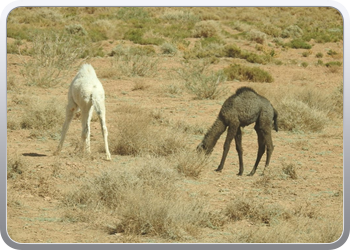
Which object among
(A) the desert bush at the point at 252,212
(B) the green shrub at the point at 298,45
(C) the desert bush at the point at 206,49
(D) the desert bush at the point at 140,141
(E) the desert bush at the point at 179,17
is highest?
(A) the desert bush at the point at 252,212

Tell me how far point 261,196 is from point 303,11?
4035 cm

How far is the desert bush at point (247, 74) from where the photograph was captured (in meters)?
20.1

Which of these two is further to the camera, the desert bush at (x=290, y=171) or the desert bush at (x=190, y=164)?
the desert bush at (x=290, y=171)

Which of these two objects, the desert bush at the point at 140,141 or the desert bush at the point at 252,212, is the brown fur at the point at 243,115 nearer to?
the desert bush at the point at 140,141

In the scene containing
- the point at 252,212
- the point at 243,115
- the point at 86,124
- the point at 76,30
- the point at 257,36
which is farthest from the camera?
the point at 257,36

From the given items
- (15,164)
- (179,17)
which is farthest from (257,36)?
(15,164)

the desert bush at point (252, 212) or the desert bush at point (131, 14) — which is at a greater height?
the desert bush at point (252, 212)

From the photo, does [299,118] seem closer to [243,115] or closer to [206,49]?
[243,115]

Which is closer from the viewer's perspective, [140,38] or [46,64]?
[46,64]

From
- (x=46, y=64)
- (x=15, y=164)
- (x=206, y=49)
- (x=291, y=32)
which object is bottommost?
(x=206, y=49)

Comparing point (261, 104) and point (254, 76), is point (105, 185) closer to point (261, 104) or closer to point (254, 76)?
point (261, 104)

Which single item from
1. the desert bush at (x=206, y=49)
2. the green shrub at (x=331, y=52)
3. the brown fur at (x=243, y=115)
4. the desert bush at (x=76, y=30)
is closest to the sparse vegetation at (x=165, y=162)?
the desert bush at (x=206, y=49)

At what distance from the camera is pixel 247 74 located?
67.4 feet

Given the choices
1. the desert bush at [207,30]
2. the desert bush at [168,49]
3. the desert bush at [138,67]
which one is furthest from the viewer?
the desert bush at [207,30]
